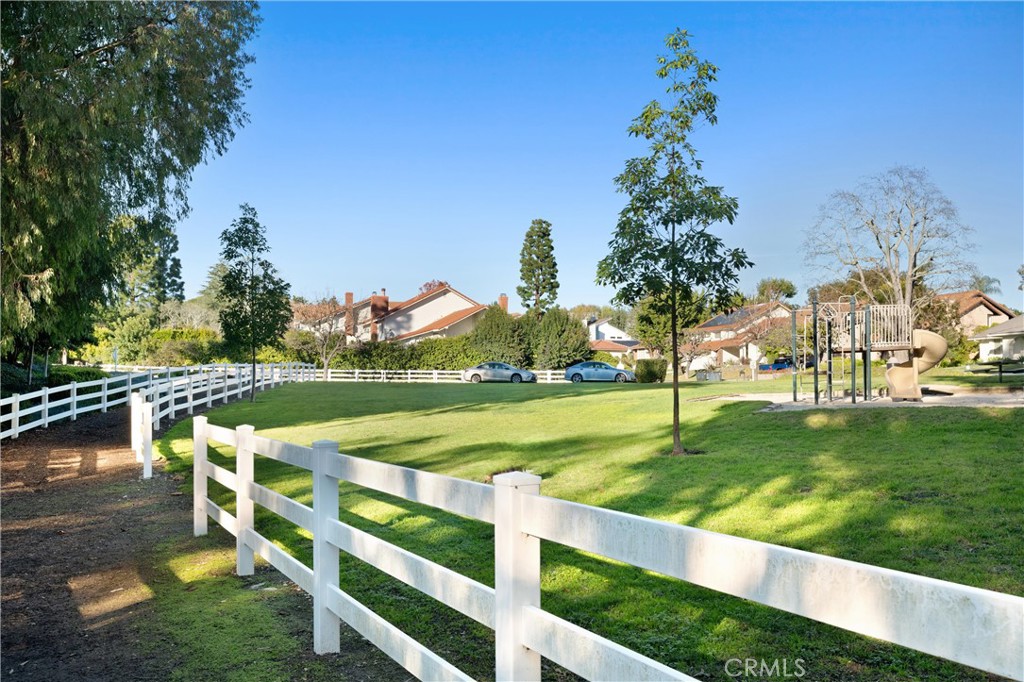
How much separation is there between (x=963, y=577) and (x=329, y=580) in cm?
439

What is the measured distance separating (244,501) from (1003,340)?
55.7 m

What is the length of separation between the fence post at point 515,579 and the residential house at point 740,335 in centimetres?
5670

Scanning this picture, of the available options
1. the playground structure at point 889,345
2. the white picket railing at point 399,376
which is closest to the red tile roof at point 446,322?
the white picket railing at point 399,376

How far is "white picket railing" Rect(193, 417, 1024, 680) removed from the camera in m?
1.60

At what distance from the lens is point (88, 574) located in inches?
273

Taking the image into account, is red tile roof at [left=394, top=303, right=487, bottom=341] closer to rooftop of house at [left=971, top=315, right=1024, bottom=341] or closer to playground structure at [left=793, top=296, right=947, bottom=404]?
rooftop of house at [left=971, top=315, right=1024, bottom=341]

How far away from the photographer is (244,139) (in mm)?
17109

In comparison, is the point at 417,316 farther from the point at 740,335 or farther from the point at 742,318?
the point at 742,318

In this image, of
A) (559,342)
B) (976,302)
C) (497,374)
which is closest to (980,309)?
(976,302)

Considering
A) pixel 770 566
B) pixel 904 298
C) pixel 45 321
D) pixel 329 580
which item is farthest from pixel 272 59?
pixel 904 298

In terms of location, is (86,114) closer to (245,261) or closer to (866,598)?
(866,598)

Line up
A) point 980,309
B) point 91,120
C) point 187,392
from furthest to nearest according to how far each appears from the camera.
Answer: point 980,309 < point 187,392 < point 91,120

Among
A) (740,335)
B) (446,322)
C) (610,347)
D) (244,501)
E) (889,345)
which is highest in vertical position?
(446,322)

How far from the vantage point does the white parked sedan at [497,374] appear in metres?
47.9
